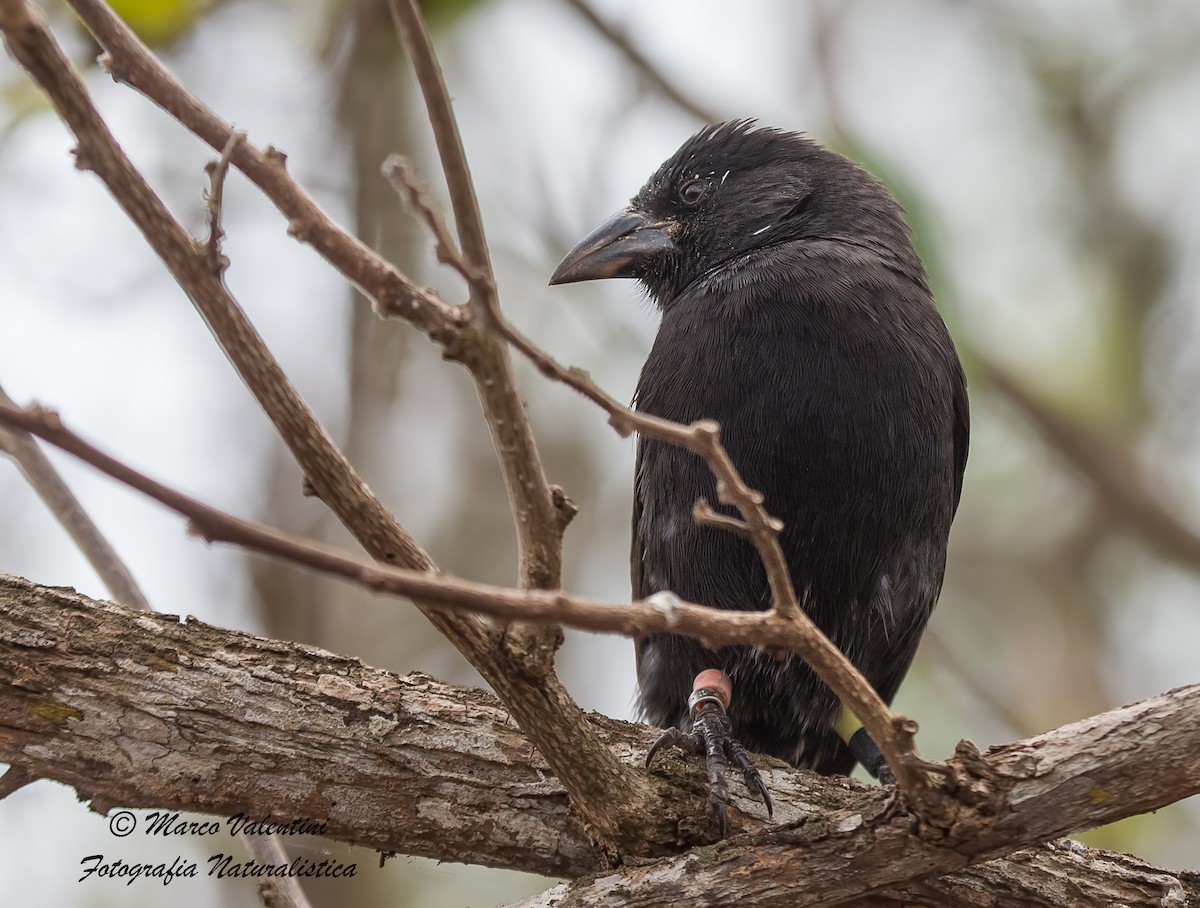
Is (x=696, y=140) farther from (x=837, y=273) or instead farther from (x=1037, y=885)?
(x=1037, y=885)

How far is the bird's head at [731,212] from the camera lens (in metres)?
3.77

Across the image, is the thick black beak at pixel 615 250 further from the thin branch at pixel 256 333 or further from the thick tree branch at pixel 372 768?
the thin branch at pixel 256 333

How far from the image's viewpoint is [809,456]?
10.0 feet

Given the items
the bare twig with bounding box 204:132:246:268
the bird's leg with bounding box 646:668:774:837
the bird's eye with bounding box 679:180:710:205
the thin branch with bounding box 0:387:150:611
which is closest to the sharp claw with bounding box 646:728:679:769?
the bird's leg with bounding box 646:668:774:837

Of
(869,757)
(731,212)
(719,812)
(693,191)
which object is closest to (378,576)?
(719,812)

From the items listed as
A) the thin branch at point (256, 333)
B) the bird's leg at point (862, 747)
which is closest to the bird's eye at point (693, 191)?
the bird's leg at point (862, 747)

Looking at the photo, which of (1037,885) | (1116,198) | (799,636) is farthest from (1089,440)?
(799,636)

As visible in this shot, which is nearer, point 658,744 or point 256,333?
point 256,333

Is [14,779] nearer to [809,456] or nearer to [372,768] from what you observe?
[372,768]

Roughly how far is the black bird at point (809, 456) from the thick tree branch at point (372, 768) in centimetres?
39

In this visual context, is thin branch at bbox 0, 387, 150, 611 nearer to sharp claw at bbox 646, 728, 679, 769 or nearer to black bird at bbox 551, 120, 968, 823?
sharp claw at bbox 646, 728, 679, 769

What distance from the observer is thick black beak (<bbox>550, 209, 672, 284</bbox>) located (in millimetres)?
3957

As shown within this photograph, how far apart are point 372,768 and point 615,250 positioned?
2.03 metres

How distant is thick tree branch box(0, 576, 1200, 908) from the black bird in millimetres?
387
